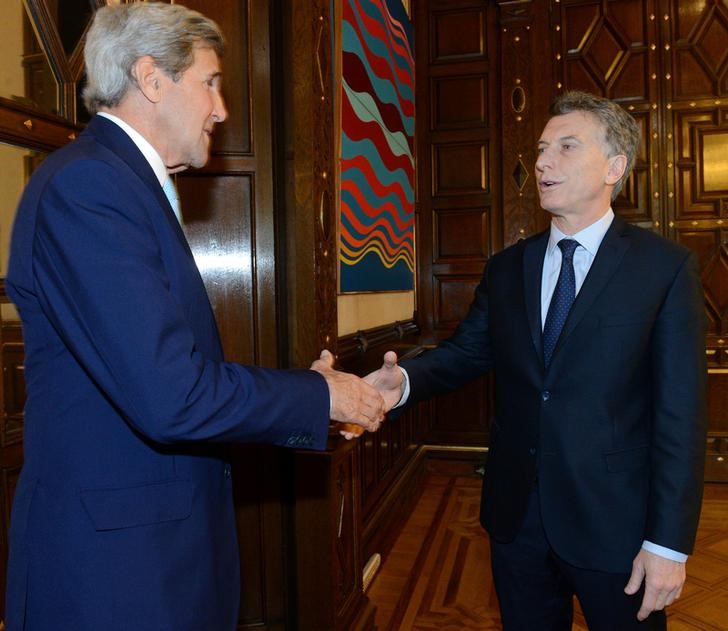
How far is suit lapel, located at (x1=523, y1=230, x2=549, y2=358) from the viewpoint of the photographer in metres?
1.61

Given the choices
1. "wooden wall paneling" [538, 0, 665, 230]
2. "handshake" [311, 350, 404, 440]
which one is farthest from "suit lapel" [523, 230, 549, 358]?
"wooden wall paneling" [538, 0, 665, 230]

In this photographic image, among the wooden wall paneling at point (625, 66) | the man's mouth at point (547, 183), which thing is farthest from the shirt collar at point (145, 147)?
the wooden wall paneling at point (625, 66)

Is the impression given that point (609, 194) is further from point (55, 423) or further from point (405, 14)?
point (405, 14)

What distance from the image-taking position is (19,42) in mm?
1431

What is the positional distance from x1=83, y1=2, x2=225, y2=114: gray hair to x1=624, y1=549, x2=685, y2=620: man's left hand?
1.39 metres

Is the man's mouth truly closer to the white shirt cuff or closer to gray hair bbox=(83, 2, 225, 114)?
the white shirt cuff

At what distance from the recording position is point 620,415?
4.87 ft

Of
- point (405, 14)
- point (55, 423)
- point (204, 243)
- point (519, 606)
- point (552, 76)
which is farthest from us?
point (552, 76)

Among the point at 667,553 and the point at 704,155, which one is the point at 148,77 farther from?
the point at 704,155

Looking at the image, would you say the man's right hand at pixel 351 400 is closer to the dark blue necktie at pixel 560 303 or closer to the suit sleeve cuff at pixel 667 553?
the dark blue necktie at pixel 560 303

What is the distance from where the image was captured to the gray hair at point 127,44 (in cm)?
121

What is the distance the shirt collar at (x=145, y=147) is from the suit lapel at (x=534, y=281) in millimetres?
919

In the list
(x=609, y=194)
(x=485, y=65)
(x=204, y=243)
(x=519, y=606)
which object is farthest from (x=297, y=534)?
(x=485, y=65)

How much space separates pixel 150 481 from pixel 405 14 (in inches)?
156
